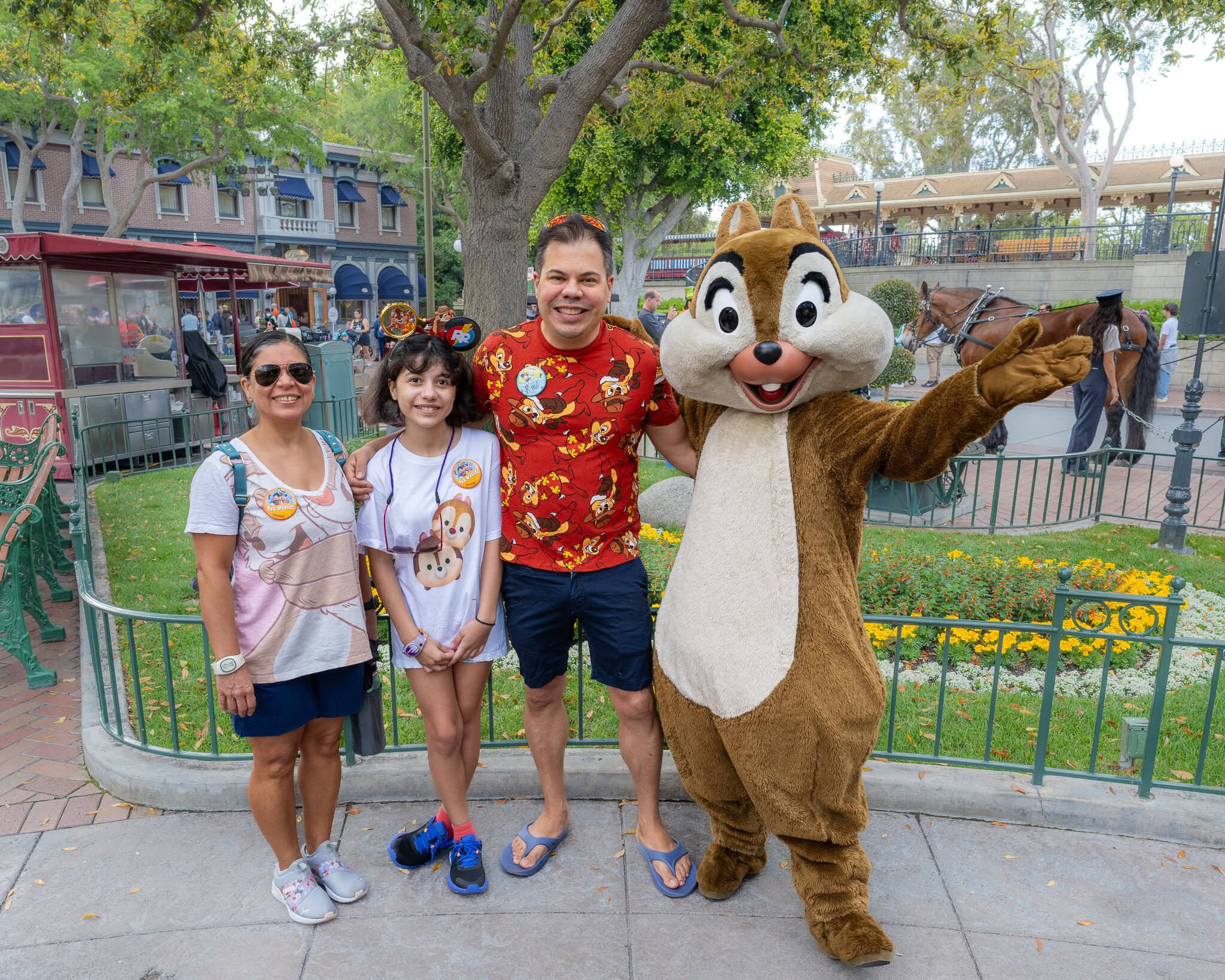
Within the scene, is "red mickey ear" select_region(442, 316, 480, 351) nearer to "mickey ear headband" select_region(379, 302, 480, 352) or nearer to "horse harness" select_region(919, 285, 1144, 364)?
"mickey ear headband" select_region(379, 302, 480, 352)

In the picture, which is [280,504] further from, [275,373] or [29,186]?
[29,186]

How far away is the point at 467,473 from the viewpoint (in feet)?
9.15

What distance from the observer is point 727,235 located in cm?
272

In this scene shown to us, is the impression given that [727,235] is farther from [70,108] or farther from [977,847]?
[70,108]

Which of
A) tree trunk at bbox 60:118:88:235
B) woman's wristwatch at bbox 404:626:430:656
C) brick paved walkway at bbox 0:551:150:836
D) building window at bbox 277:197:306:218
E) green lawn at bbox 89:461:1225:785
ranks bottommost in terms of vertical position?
brick paved walkway at bbox 0:551:150:836

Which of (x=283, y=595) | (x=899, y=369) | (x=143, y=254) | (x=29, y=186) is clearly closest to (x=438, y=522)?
(x=283, y=595)

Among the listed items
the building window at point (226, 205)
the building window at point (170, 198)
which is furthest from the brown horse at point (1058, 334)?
the building window at point (226, 205)

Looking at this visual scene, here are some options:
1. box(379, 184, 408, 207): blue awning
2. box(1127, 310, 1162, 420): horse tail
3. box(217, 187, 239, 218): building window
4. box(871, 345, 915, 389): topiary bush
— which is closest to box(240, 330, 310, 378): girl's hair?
box(871, 345, 915, 389): topiary bush

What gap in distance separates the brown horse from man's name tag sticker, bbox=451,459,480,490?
7.81 meters

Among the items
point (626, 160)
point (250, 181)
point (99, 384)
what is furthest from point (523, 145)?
point (250, 181)

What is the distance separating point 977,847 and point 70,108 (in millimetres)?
25016

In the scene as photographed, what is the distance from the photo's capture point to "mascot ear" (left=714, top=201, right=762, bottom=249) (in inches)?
104

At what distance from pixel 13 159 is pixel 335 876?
31840mm

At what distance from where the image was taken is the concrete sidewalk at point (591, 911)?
2.63 m
